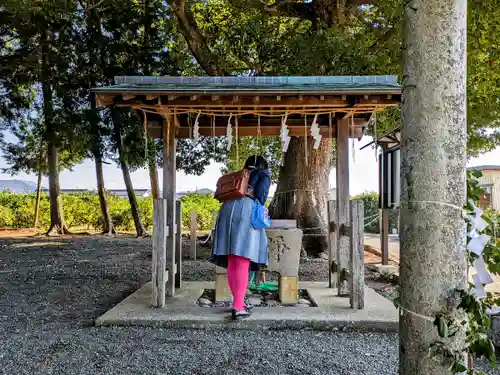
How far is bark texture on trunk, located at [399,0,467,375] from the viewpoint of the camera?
5.13 ft

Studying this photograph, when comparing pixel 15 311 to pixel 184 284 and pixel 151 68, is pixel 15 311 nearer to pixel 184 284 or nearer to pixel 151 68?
pixel 184 284

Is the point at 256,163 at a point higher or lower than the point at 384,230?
higher

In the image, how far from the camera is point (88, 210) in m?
16.7

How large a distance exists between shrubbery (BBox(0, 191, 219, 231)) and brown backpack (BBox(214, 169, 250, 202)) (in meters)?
11.6

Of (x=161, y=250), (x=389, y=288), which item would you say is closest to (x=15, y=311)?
(x=161, y=250)

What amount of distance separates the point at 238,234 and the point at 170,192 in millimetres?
1217

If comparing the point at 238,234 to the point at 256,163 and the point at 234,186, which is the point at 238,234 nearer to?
the point at 234,186

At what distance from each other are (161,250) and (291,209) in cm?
449

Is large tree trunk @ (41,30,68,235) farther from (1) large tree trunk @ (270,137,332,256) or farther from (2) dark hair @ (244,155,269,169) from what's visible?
(2) dark hair @ (244,155,269,169)

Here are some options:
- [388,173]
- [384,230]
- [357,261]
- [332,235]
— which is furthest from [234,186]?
[384,230]

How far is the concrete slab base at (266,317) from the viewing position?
12.6 feet

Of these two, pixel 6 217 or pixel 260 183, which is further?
pixel 6 217

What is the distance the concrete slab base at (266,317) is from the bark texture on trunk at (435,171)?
2.32m

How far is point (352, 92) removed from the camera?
161 inches
